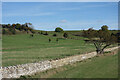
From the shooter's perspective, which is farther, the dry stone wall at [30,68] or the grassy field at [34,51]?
the grassy field at [34,51]

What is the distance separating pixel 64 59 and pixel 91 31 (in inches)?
719

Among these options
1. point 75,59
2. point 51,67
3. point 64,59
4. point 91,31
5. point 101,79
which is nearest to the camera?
point 101,79

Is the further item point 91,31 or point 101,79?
point 91,31

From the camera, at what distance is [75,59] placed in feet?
90.4

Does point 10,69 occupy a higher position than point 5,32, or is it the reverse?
point 5,32

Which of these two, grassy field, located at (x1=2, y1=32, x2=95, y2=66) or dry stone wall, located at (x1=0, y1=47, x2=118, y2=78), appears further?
grassy field, located at (x1=2, y1=32, x2=95, y2=66)

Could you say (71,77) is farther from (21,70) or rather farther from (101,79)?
(21,70)

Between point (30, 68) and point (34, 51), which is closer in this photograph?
point (30, 68)

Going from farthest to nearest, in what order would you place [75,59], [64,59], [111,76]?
1. [75,59]
2. [64,59]
3. [111,76]

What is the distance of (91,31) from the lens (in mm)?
41219

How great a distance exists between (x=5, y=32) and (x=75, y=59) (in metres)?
79.8

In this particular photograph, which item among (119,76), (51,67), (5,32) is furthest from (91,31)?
(5,32)

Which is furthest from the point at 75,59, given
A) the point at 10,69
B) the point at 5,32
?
the point at 5,32

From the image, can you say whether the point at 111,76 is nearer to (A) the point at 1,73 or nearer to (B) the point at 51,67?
(B) the point at 51,67
